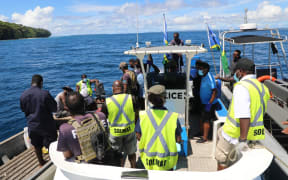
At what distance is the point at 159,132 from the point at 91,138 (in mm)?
757

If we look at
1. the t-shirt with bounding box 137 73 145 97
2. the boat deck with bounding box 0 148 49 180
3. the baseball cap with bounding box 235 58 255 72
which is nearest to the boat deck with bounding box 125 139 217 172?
the t-shirt with bounding box 137 73 145 97

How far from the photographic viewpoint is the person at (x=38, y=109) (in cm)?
361

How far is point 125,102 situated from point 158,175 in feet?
4.45

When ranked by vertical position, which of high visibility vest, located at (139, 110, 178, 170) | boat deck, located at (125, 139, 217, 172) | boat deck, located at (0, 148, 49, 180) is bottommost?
boat deck, located at (0, 148, 49, 180)

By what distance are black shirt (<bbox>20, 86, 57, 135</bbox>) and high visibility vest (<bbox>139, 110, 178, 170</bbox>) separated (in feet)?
7.19

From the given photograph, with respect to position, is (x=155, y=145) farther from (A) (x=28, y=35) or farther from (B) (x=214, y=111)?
(A) (x=28, y=35)

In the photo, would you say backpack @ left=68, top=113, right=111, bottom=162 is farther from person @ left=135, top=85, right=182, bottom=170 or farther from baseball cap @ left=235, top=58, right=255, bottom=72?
baseball cap @ left=235, top=58, right=255, bottom=72

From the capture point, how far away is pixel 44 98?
364 cm

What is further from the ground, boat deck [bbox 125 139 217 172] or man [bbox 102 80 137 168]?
man [bbox 102 80 137 168]

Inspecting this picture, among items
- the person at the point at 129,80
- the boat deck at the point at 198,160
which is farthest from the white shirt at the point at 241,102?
the person at the point at 129,80

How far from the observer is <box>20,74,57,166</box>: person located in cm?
361

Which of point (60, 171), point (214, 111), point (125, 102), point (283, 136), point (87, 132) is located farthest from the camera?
point (283, 136)

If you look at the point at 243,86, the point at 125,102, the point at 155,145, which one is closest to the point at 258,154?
the point at 243,86

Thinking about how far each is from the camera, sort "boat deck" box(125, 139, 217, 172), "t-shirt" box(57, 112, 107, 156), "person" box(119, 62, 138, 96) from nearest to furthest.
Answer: "t-shirt" box(57, 112, 107, 156) → "boat deck" box(125, 139, 217, 172) → "person" box(119, 62, 138, 96)
